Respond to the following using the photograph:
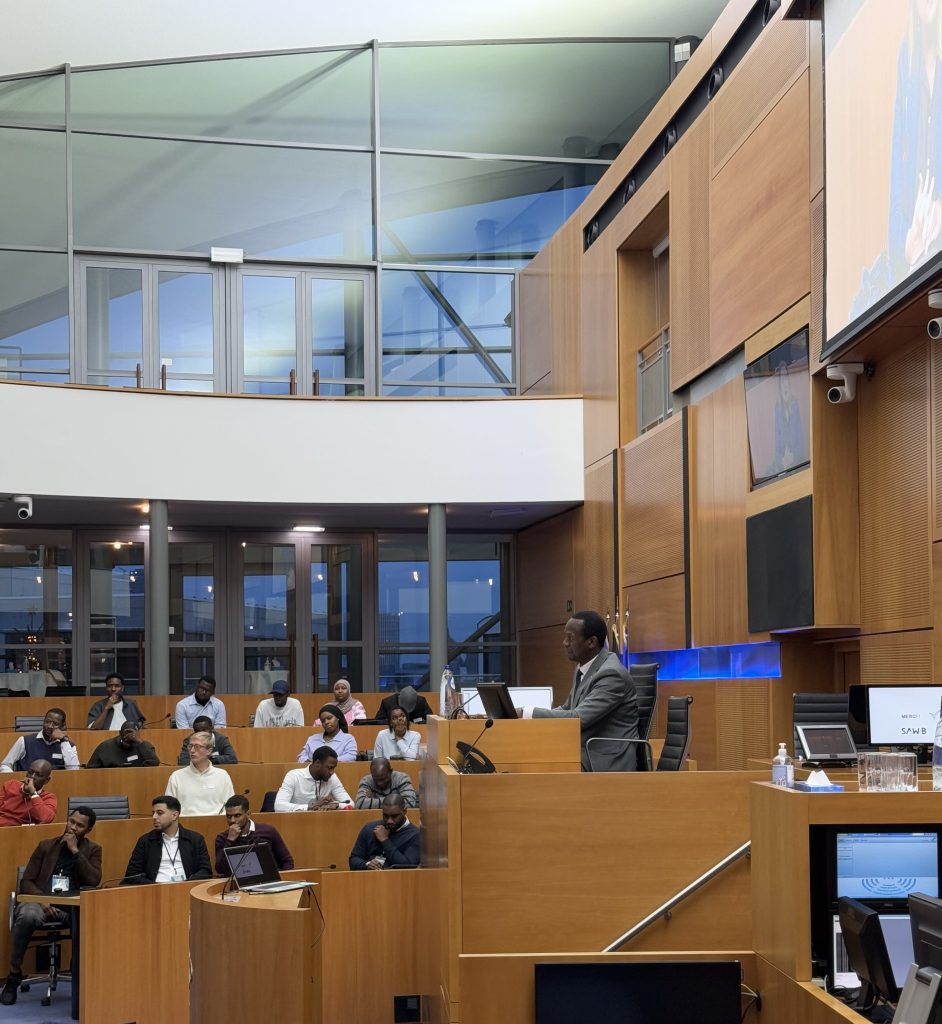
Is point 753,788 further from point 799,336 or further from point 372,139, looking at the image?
point 372,139

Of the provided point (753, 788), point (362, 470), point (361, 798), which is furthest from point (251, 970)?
point (362, 470)

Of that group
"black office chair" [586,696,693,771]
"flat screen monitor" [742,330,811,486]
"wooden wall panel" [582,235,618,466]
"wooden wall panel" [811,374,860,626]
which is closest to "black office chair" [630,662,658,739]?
"black office chair" [586,696,693,771]

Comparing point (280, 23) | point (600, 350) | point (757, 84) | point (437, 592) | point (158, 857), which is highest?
point (280, 23)

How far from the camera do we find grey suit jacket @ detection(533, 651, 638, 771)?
227 inches

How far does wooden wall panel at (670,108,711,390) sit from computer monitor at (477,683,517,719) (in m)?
5.05

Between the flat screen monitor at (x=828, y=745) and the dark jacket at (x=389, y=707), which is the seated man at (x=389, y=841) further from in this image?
the dark jacket at (x=389, y=707)

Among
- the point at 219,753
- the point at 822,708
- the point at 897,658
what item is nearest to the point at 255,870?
the point at 822,708

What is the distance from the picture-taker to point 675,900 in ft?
16.7

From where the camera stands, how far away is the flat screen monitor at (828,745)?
4.57m

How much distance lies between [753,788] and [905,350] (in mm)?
4007

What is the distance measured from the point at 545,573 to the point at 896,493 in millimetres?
8494

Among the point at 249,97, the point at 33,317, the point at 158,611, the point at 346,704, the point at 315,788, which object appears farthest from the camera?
the point at 249,97

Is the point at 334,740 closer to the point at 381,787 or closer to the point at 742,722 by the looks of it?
the point at 381,787

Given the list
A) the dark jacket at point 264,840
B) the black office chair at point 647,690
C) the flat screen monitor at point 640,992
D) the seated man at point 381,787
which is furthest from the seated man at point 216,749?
the flat screen monitor at point 640,992
